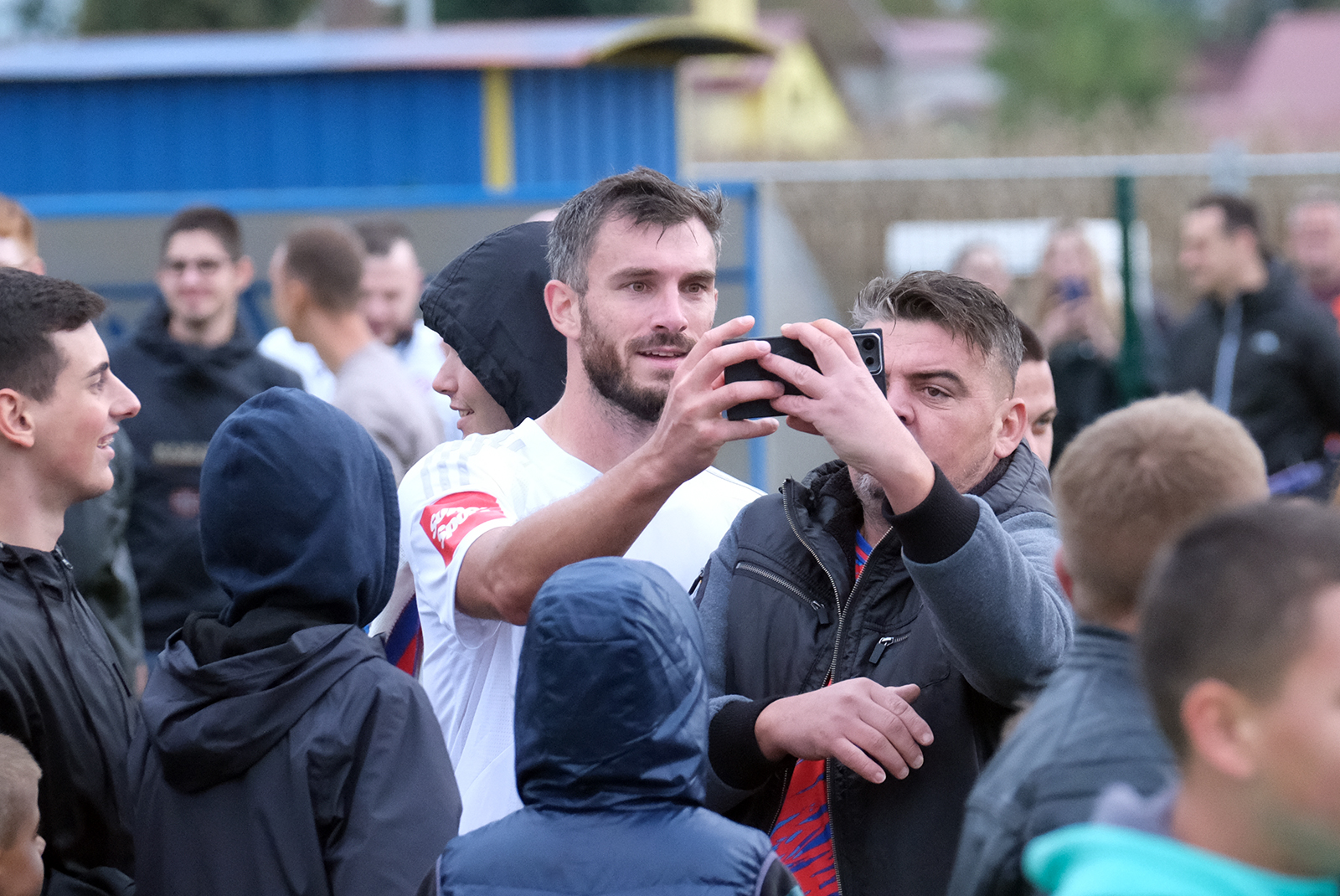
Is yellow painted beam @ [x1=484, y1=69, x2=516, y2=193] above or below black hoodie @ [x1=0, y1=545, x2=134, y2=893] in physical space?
above

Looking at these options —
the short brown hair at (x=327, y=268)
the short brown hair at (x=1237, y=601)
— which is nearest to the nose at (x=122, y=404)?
the short brown hair at (x=1237, y=601)

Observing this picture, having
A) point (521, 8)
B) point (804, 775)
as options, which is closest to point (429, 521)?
point (804, 775)

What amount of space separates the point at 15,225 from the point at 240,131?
632 centimetres

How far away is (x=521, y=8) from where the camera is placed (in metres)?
31.8

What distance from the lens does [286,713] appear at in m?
2.38

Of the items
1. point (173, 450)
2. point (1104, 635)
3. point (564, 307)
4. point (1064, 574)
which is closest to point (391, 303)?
point (173, 450)

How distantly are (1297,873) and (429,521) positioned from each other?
1661 millimetres

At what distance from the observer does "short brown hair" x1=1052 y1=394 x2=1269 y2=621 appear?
186 cm

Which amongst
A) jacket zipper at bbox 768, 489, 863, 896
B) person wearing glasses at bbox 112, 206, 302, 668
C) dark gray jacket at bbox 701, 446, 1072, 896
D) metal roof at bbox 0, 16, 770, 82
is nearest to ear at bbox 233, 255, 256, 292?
person wearing glasses at bbox 112, 206, 302, 668

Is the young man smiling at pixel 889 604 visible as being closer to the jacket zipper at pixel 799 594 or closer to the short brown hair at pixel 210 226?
the jacket zipper at pixel 799 594

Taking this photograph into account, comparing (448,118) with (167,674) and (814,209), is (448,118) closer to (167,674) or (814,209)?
(814,209)

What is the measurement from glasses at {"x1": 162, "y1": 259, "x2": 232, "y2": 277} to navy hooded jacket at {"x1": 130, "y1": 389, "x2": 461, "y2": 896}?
377 centimetres

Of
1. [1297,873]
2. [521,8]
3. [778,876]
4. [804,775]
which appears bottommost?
[804,775]

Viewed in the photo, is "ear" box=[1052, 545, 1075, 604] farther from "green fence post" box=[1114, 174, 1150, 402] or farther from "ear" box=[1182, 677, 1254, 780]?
"green fence post" box=[1114, 174, 1150, 402]
